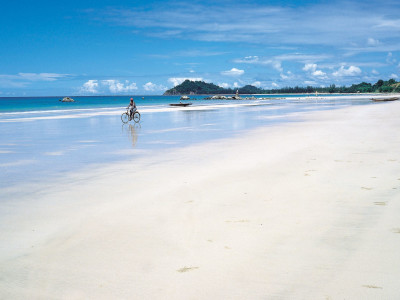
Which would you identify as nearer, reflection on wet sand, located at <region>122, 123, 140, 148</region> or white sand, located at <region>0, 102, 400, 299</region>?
white sand, located at <region>0, 102, 400, 299</region>

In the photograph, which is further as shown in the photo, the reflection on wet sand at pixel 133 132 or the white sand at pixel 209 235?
the reflection on wet sand at pixel 133 132

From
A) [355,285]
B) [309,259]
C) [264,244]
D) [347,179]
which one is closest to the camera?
[355,285]

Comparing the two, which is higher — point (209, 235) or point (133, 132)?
point (133, 132)

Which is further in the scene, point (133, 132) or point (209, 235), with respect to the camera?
point (133, 132)

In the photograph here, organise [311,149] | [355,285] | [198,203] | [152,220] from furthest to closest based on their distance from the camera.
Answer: [311,149] → [198,203] → [152,220] → [355,285]

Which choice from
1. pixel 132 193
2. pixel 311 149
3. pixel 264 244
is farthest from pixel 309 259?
pixel 311 149

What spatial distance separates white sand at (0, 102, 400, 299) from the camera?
12.5 ft

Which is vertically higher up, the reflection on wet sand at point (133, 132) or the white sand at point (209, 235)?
the reflection on wet sand at point (133, 132)

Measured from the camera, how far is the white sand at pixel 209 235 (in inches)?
150

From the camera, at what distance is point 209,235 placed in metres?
5.12

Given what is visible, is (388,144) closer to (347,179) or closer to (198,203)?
(347,179)

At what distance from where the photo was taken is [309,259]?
170 inches

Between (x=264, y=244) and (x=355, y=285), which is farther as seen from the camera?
(x=264, y=244)

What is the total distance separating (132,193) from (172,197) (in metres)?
0.87
